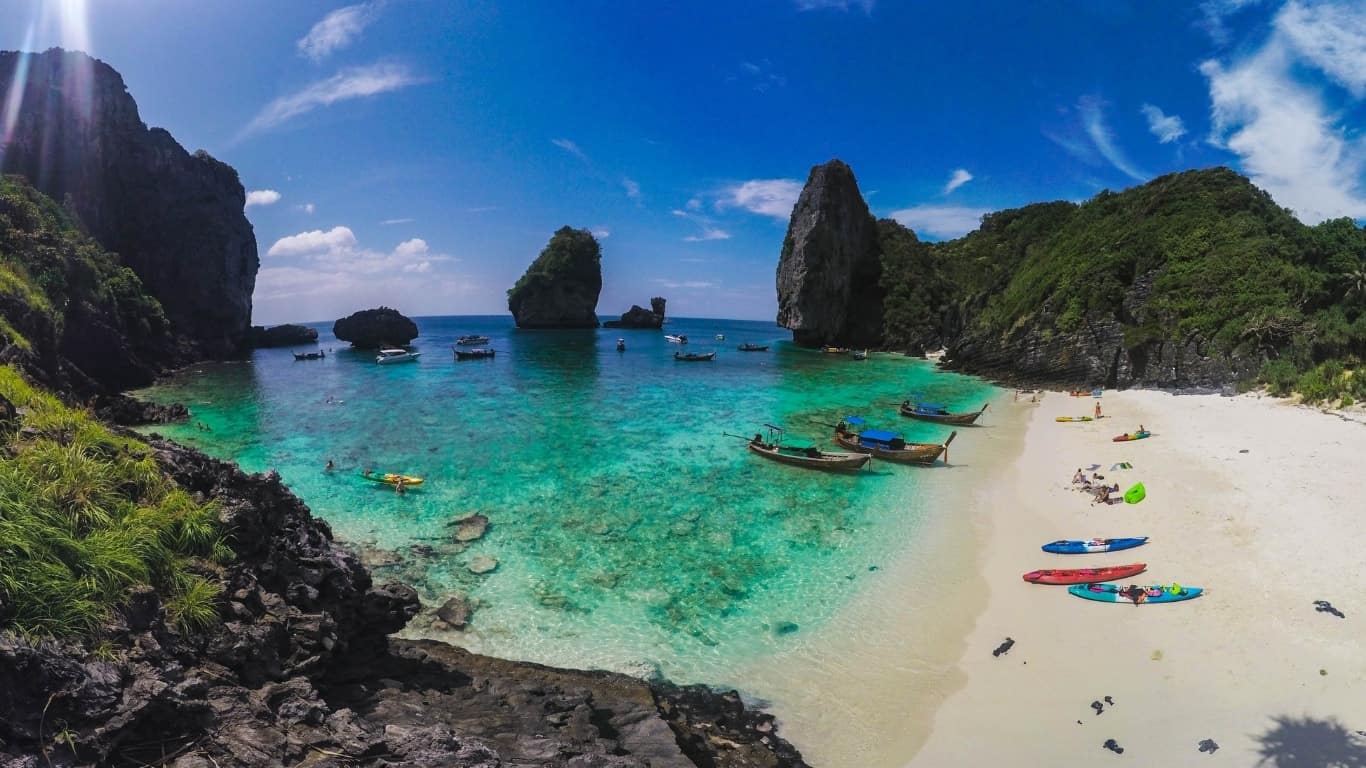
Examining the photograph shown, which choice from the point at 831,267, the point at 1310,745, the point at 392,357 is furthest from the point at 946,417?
the point at 392,357

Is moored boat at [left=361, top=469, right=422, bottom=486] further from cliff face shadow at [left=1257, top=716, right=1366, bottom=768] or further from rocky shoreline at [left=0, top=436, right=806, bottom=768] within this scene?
cliff face shadow at [left=1257, top=716, right=1366, bottom=768]

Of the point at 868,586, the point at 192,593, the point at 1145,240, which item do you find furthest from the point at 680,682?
the point at 1145,240

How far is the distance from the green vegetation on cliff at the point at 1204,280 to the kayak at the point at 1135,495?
17955 millimetres

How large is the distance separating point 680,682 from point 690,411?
26708 millimetres

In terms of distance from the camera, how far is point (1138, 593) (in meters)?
11.8

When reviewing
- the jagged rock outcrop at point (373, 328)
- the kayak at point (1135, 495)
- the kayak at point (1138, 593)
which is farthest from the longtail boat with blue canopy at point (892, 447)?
the jagged rock outcrop at point (373, 328)

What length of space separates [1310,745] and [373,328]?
3927 inches

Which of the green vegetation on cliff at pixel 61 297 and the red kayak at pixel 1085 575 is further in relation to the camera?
the green vegetation on cliff at pixel 61 297

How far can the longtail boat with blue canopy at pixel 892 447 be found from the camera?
23031 millimetres

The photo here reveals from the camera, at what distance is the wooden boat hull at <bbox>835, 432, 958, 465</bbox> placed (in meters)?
22.9

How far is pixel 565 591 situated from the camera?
13586mm

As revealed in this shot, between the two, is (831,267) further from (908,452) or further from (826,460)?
(826,460)

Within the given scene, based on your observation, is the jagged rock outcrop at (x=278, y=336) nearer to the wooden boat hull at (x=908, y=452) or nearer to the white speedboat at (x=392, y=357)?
the white speedboat at (x=392, y=357)

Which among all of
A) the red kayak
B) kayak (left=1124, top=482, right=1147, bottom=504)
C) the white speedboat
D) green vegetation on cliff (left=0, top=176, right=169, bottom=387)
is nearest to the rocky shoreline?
the red kayak
